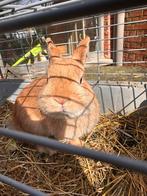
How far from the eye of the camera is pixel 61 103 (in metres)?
1.36

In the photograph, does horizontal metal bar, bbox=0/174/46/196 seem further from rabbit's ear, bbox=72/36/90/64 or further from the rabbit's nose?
rabbit's ear, bbox=72/36/90/64

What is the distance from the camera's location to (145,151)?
5.80ft

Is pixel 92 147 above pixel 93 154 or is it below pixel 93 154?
below

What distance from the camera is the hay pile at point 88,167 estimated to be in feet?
5.14

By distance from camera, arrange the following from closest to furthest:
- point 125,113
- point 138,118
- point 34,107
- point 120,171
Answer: point 120,171 → point 34,107 → point 138,118 → point 125,113

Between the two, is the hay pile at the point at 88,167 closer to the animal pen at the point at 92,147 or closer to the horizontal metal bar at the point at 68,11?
the animal pen at the point at 92,147

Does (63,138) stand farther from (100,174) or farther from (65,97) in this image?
(65,97)

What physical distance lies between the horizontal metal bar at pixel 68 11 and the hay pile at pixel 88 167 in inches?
Answer: 44.3

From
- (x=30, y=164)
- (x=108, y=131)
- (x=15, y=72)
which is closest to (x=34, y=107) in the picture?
(x=30, y=164)

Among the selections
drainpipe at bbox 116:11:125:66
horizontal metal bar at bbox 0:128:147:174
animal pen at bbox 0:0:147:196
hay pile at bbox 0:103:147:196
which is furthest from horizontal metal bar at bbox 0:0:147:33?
drainpipe at bbox 116:11:125:66

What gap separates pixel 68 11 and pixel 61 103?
0.86 metres

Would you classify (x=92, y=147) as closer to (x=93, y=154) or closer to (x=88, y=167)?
(x=88, y=167)

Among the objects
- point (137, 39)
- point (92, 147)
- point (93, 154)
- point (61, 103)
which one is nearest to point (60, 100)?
point (61, 103)

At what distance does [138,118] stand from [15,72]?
1.52 meters
